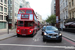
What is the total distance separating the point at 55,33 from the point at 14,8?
127ft

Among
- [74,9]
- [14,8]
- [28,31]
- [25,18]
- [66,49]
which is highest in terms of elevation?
[14,8]

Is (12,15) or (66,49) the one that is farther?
(12,15)

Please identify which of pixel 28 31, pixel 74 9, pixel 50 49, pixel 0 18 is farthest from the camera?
pixel 0 18

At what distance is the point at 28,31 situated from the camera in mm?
12188

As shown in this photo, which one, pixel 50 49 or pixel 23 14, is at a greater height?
pixel 23 14

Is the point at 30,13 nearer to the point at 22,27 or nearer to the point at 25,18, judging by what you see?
the point at 25,18

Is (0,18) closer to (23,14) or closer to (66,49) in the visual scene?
(23,14)

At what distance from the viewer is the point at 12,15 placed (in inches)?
1695

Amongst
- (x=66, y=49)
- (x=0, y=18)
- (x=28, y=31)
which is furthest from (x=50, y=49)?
(x=0, y=18)

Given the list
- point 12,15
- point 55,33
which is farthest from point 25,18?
point 12,15

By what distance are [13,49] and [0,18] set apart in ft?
77.4

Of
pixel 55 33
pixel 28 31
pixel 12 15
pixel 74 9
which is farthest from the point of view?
pixel 12 15

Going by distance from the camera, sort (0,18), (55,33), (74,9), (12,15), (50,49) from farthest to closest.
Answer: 1. (12,15)
2. (0,18)
3. (74,9)
4. (55,33)
5. (50,49)

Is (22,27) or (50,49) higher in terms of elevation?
(22,27)
